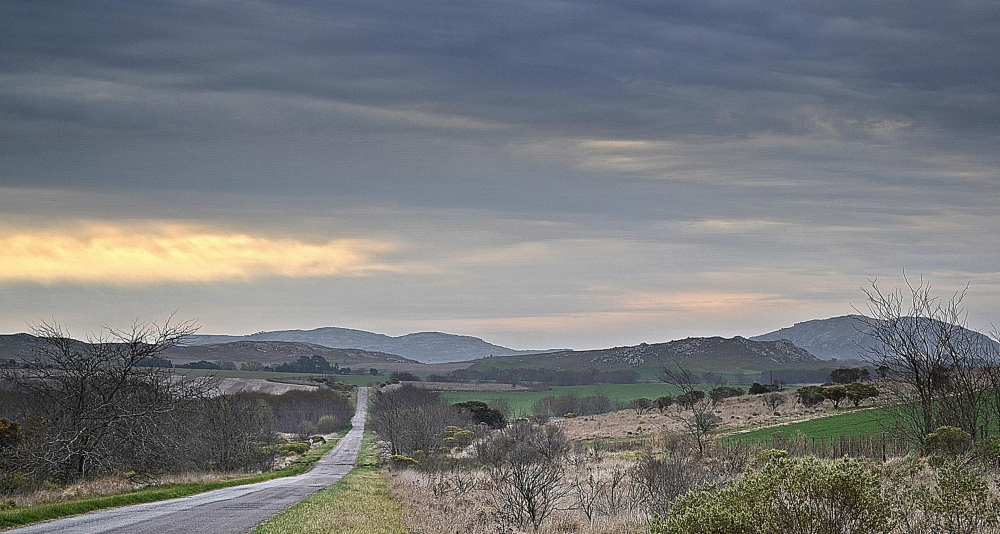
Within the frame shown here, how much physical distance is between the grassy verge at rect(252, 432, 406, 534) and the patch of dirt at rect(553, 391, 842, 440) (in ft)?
90.5

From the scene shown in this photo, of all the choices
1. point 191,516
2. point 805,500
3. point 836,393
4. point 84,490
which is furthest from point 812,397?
point 805,500

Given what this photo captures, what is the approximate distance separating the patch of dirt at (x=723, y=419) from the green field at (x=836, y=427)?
5978 mm

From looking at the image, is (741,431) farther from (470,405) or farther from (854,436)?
(470,405)

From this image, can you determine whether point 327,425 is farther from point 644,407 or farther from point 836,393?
point 836,393

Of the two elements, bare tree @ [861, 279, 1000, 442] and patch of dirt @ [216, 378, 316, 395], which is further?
patch of dirt @ [216, 378, 316, 395]

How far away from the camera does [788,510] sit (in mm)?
7645

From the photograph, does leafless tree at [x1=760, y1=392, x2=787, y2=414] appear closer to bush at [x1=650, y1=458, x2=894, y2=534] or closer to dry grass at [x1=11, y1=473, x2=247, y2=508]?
dry grass at [x1=11, y1=473, x2=247, y2=508]

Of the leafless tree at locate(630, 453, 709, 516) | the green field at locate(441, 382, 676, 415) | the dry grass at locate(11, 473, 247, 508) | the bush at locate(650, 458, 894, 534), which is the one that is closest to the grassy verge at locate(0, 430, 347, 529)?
the dry grass at locate(11, 473, 247, 508)

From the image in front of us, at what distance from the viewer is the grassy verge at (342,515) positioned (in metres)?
16.8

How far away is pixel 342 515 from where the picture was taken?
2044 centimetres

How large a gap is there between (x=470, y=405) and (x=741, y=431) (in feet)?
119

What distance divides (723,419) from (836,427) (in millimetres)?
22792

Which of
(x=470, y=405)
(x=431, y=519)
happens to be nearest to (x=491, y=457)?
(x=431, y=519)

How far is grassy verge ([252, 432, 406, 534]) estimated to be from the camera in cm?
1677
